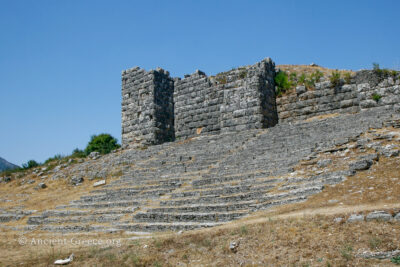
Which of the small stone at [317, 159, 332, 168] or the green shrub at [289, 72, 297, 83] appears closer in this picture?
the small stone at [317, 159, 332, 168]

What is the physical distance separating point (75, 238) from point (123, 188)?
11.6ft

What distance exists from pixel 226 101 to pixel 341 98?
16.9ft

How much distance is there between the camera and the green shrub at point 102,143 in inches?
1142

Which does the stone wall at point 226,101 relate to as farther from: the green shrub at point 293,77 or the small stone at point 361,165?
the small stone at point 361,165

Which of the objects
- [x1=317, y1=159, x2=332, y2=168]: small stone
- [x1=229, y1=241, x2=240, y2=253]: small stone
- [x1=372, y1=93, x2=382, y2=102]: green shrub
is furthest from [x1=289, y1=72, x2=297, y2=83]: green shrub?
[x1=229, y1=241, x2=240, y2=253]: small stone

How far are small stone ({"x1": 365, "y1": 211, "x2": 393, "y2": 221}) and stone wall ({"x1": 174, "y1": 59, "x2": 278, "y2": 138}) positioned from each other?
36.8ft

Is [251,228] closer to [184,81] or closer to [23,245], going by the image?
[23,245]

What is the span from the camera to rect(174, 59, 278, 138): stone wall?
1686 centimetres

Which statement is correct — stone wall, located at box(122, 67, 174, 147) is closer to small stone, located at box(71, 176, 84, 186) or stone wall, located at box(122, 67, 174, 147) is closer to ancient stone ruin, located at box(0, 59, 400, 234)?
ancient stone ruin, located at box(0, 59, 400, 234)

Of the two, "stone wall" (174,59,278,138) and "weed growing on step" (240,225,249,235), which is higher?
"stone wall" (174,59,278,138)

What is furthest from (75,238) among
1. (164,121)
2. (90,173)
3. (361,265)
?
(164,121)

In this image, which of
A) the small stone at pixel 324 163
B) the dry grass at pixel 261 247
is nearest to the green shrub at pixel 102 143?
the small stone at pixel 324 163

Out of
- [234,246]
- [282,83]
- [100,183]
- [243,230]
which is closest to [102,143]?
[100,183]

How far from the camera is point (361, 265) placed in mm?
4320
